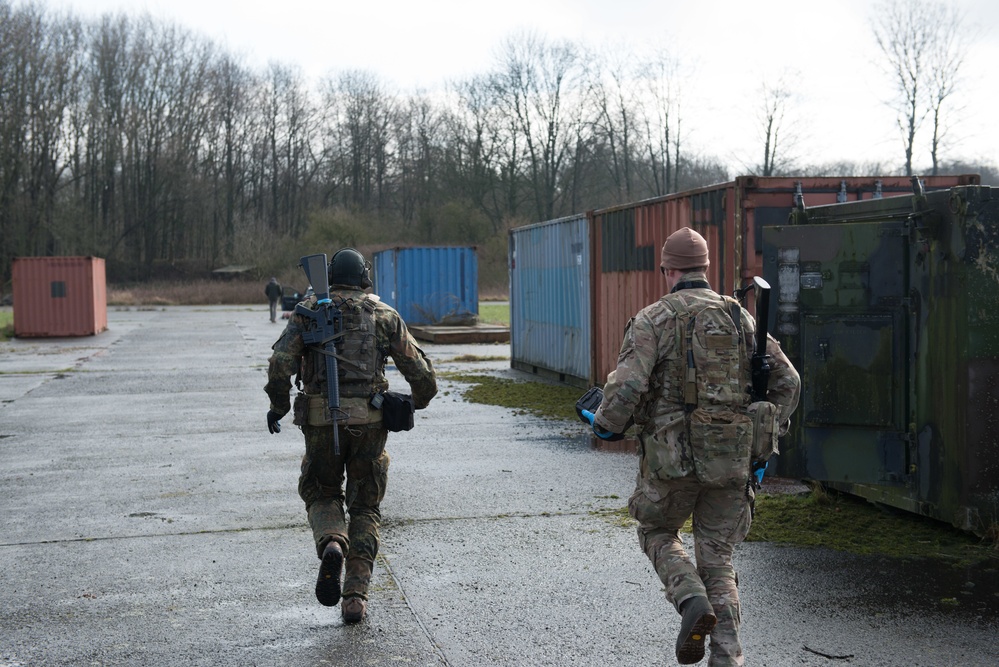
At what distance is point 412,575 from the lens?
5.75 metres

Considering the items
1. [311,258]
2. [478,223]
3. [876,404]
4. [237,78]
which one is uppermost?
[237,78]

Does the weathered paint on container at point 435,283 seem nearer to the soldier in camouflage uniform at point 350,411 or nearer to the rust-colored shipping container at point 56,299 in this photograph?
the rust-colored shipping container at point 56,299

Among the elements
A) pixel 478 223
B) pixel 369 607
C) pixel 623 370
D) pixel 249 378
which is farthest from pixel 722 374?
pixel 478 223

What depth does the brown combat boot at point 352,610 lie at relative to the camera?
492cm

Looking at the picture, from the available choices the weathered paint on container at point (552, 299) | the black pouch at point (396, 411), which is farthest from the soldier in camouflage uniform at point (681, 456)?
the weathered paint on container at point (552, 299)

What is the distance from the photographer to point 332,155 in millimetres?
69750

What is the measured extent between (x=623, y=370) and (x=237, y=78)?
6728 centimetres

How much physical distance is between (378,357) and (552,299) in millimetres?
11333

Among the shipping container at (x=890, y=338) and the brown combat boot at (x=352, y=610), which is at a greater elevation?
the shipping container at (x=890, y=338)

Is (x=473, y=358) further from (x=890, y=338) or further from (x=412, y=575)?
(x=412, y=575)

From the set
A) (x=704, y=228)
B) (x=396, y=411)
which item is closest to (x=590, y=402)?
(x=396, y=411)

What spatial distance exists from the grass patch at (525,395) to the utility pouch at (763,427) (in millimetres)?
8246

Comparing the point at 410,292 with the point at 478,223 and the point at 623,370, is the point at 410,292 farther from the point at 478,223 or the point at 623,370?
the point at 478,223

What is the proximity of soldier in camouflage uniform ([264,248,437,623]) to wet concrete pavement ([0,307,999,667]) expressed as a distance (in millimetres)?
380
